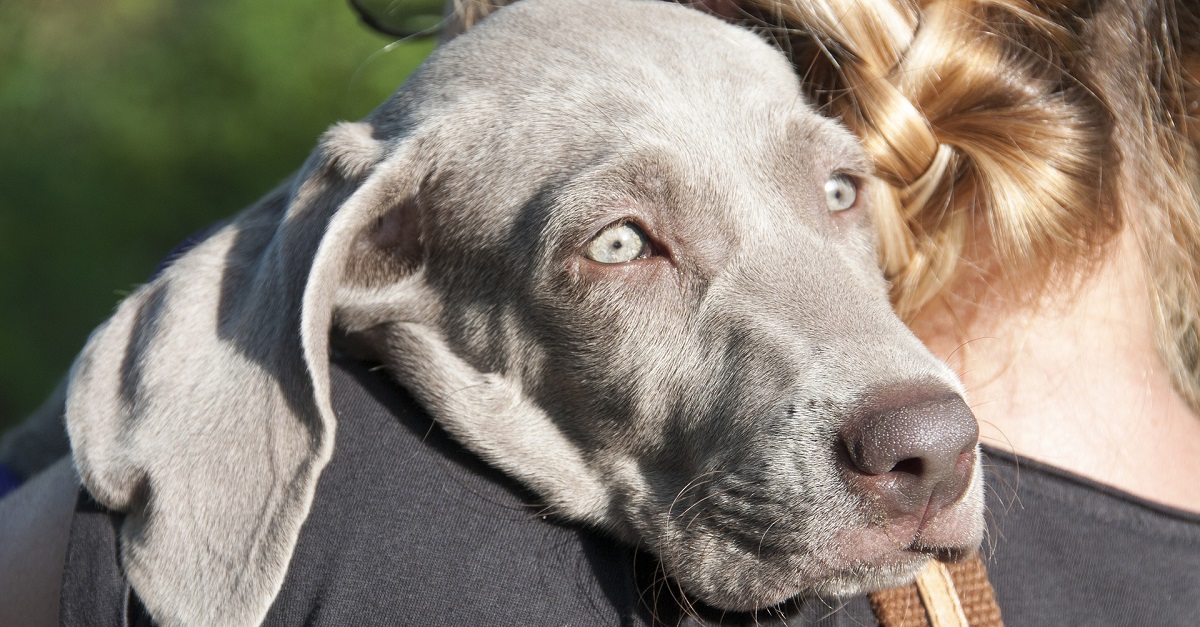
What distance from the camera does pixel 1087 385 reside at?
261 centimetres

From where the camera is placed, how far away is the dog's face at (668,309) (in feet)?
7.05

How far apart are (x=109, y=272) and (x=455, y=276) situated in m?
4.58

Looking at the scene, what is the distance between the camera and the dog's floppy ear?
2.22 meters

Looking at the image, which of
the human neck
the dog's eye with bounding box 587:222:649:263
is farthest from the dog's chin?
the dog's eye with bounding box 587:222:649:263

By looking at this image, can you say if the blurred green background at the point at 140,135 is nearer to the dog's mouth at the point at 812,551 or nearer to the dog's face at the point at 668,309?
the dog's face at the point at 668,309

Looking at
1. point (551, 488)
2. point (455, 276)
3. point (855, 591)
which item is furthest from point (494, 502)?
point (855, 591)

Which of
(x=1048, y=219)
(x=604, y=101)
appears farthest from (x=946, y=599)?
(x=604, y=101)

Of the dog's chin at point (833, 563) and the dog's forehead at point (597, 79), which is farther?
the dog's forehead at point (597, 79)

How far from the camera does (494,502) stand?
2.33 m

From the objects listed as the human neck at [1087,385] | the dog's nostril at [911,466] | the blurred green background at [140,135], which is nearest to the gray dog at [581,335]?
the dog's nostril at [911,466]

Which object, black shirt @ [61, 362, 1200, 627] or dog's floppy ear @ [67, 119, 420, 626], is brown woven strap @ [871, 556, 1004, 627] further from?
dog's floppy ear @ [67, 119, 420, 626]

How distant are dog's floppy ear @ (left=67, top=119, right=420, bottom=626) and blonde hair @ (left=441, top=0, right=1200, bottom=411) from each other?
1.13m

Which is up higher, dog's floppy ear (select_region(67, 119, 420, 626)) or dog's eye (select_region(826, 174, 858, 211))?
Result: dog's eye (select_region(826, 174, 858, 211))

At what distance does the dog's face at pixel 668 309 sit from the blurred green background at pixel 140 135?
3887 mm
